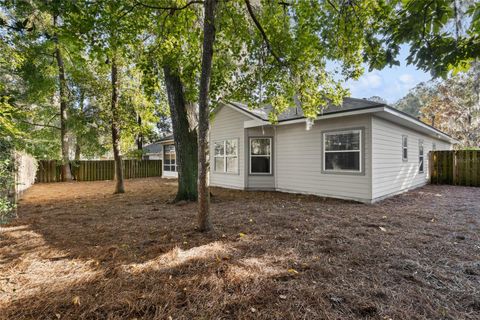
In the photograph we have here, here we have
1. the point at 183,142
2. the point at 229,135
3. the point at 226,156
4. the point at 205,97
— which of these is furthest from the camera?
the point at 226,156

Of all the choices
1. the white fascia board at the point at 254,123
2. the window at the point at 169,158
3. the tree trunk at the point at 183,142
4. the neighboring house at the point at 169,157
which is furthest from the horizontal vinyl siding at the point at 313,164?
the window at the point at 169,158

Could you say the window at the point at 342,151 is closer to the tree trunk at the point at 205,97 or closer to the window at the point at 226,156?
the window at the point at 226,156

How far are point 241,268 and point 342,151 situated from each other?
19.6ft

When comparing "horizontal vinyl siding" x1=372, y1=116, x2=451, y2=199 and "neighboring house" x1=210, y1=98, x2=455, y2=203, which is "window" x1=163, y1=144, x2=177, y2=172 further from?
"horizontal vinyl siding" x1=372, y1=116, x2=451, y2=199

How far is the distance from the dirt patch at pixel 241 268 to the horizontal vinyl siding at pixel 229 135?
16.6 ft

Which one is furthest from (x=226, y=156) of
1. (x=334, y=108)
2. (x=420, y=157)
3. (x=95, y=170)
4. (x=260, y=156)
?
(x=95, y=170)

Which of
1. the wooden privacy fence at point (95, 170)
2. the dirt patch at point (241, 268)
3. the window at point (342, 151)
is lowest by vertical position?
the dirt patch at point (241, 268)

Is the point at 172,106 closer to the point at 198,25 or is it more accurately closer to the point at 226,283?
the point at 198,25

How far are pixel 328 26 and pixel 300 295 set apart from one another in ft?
16.2

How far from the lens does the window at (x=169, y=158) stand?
1680 centimetres

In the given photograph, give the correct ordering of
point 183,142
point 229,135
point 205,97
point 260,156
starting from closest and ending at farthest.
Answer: point 205,97 → point 183,142 → point 260,156 → point 229,135

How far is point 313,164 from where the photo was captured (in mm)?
8375

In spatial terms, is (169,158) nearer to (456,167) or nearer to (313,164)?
(313,164)

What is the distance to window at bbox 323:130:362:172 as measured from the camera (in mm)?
7250
